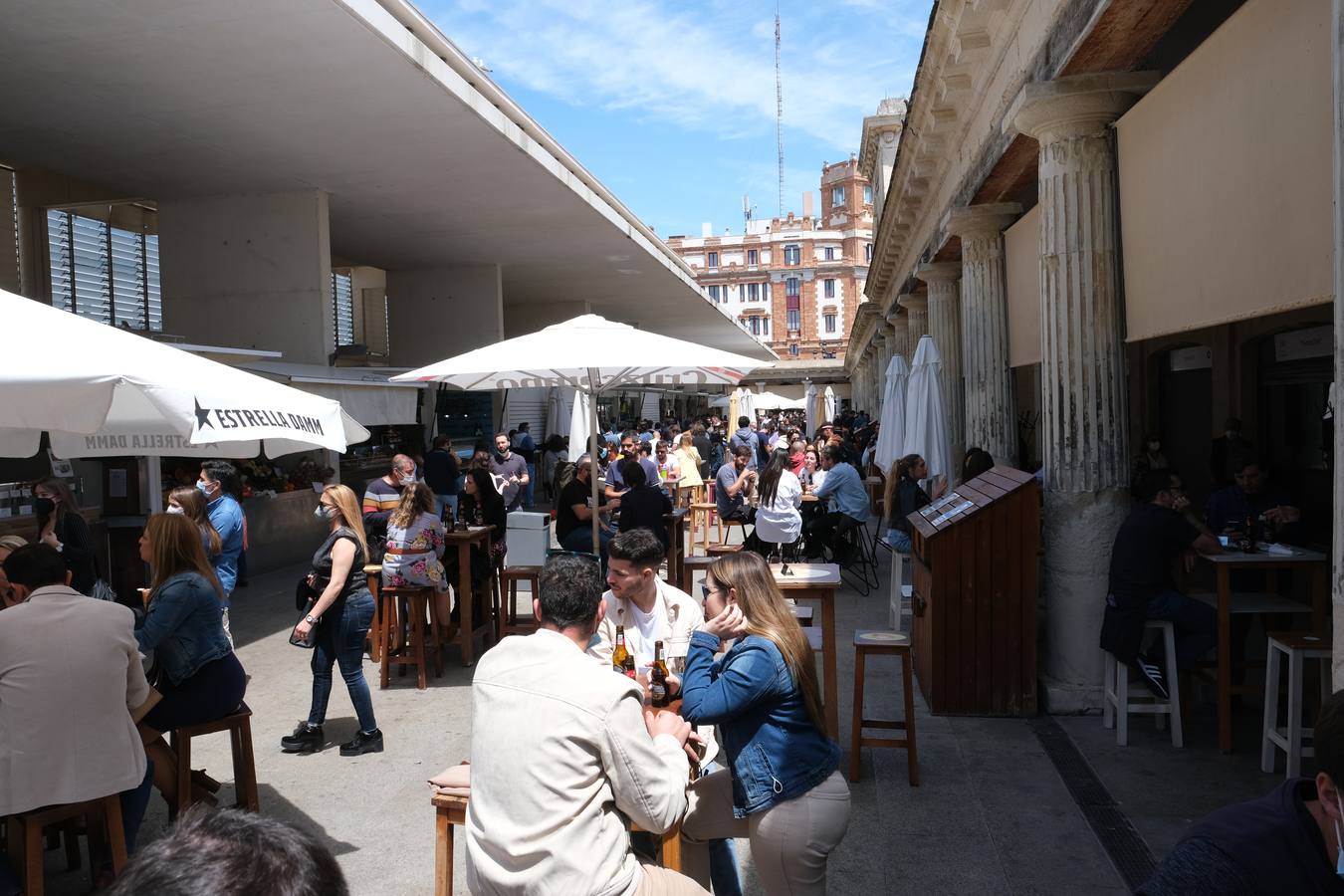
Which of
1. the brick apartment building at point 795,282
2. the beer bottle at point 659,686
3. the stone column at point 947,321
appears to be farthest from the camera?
the brick apartment building at point 795,282

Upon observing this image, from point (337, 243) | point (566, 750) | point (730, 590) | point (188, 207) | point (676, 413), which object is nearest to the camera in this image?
point (566, 750)

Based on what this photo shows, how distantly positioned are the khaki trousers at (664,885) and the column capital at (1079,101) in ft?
17.6

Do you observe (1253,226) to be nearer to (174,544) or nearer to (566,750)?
(566,750)

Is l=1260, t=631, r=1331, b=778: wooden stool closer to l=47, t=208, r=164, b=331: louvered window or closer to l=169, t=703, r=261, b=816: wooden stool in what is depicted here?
l=169, t=703, r=261, b=816: wooden stool

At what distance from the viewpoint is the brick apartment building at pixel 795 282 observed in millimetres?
78875

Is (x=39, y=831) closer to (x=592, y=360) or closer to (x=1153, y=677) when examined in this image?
(x=592, y=360)

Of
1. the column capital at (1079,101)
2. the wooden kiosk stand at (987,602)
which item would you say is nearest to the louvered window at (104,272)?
the wooden kiosk stand at (987,602)

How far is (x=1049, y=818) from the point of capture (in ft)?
14.9

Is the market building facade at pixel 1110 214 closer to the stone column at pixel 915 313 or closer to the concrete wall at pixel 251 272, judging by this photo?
the stone column at pixel 915 313

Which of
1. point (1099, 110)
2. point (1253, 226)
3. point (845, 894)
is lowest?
point (845, 894)

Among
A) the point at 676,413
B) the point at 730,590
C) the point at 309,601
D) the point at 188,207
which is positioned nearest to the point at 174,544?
the point at 309,601

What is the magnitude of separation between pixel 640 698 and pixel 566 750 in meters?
0.28

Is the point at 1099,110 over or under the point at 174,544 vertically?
over

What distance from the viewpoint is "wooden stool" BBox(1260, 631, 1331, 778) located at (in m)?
4.66
